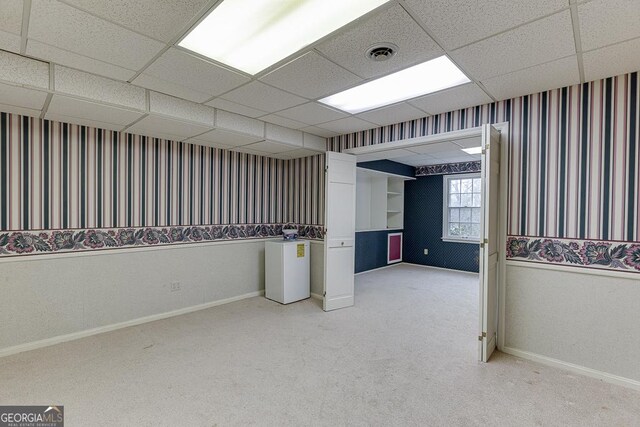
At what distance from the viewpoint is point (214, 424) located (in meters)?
2.01

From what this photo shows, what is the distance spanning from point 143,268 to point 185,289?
633mm

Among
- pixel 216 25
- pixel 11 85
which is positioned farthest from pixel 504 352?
pixel 11 85

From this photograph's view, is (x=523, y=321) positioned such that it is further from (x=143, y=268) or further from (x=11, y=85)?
(x=11, y=85)

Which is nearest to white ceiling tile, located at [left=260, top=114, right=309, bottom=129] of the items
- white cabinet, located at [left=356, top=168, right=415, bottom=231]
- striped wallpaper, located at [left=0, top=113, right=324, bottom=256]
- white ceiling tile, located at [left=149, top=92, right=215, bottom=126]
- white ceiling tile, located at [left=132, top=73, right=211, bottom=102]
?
white ceiling tile, located at [left=149, top=92, right=215, bottom=126]

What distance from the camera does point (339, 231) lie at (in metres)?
4.43

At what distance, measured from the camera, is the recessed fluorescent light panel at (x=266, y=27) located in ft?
5.85

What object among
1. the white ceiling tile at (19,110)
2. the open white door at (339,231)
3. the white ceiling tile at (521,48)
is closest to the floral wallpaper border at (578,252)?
the white ceiling tile at (521,48)

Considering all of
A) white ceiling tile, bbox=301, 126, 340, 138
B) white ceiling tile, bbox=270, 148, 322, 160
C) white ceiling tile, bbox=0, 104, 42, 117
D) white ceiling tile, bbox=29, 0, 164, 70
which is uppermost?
white ceiling tile, bbox=301, 126, 340, 138

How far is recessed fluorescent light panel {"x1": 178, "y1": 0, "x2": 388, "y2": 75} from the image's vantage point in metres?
1.78

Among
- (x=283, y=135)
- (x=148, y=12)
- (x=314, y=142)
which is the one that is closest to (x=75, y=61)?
(x=148, y=12)

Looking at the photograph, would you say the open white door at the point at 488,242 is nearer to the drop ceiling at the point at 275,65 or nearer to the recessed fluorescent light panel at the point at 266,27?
the drop ceiling at the point at 275,65

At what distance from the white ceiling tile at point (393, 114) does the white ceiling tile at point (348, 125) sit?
13 cm

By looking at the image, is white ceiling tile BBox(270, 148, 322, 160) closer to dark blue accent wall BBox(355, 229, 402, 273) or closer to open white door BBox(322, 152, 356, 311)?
open white door BBox(322, 152, 356, 311)

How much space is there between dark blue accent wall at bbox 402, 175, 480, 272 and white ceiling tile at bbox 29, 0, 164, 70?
670 cm
